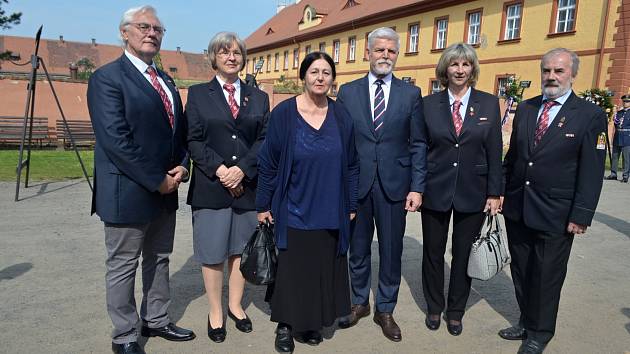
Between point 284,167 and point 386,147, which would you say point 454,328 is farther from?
point 284,167

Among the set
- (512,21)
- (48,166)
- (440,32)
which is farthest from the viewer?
(440,32)

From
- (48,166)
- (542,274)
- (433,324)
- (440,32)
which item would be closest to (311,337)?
(433,324)

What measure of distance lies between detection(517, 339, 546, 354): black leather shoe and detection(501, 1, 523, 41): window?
2070cm

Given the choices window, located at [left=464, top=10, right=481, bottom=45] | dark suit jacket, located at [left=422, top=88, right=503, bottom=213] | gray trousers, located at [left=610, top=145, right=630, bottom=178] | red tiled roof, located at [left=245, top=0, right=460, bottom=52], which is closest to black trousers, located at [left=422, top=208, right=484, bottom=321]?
dark suit jacket, located at [left=422, top=88, right=503, bottom=213]

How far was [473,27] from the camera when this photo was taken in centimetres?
2303

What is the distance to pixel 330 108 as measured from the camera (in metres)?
3.09

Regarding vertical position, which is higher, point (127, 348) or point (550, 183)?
point (550, 183)

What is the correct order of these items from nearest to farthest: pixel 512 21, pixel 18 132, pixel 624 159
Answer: pixel 624 159 → pixel 18 132 → pixel 512 21

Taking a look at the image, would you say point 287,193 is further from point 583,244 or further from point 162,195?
point 583,244

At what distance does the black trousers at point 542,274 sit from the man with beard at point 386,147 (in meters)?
0.90

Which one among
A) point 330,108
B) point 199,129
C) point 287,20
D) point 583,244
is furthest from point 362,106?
point 287,20

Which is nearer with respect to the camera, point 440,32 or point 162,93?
point 162,93

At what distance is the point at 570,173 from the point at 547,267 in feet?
2.30

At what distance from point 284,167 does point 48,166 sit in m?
9.29
